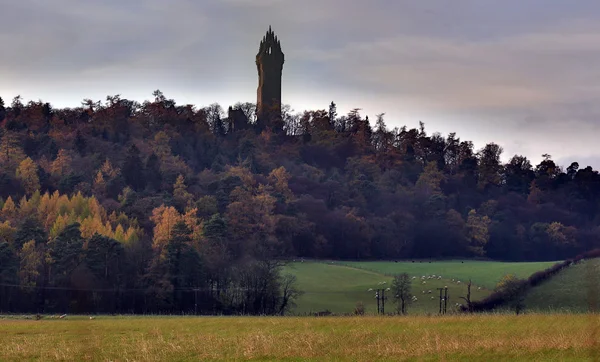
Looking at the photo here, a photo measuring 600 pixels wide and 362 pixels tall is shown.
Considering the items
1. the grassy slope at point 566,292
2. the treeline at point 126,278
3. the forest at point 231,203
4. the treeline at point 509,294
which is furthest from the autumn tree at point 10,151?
the grassy slope at point 566,292

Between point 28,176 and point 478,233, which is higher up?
point 28,176

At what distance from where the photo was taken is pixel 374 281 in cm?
9519

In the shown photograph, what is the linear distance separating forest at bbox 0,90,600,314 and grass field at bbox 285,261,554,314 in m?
4.56

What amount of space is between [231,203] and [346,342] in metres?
86.3

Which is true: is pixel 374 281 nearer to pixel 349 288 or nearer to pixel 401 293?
pixel 349 288

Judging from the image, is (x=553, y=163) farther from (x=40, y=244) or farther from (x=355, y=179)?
(x=40, y=244)

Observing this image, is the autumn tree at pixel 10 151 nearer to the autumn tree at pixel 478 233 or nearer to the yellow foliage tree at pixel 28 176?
the yellow foliage tree at pixel 28 176

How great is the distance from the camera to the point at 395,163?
16662 centimetres

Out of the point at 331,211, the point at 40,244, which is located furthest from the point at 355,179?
the point at 40,244

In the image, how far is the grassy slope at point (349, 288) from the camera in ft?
266

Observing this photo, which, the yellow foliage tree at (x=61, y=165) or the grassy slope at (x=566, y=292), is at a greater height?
the yellow foliage tree at (x=61, y=165)

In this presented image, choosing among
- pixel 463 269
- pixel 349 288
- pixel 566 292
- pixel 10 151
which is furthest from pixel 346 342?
pixel 10 151

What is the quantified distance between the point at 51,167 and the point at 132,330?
329 feet

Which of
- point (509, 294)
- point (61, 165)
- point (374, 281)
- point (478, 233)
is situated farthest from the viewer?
point (478, 233)
